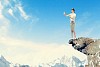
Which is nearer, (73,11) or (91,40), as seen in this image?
(73,11)

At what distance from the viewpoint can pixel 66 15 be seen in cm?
3016

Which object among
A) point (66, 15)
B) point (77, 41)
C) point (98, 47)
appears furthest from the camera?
point (77, 41)

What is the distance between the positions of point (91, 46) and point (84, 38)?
5.78ft

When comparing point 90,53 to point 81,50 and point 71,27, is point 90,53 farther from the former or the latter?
point 71,27

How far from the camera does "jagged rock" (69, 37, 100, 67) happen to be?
31938 mm

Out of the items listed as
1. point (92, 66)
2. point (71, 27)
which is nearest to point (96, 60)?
point (92, 66)

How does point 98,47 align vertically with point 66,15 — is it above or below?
below

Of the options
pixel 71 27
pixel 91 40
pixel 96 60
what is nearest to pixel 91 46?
pixel 91 40

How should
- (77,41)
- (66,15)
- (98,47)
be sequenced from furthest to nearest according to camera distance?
(77,41), (98,47), (66,15)

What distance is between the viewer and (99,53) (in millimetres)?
31969

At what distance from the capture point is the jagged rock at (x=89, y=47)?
3194 cm

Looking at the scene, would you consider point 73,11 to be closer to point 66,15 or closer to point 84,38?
point 66,15

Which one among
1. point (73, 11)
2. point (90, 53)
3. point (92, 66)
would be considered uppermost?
point (73, 11)

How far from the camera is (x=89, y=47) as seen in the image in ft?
113
